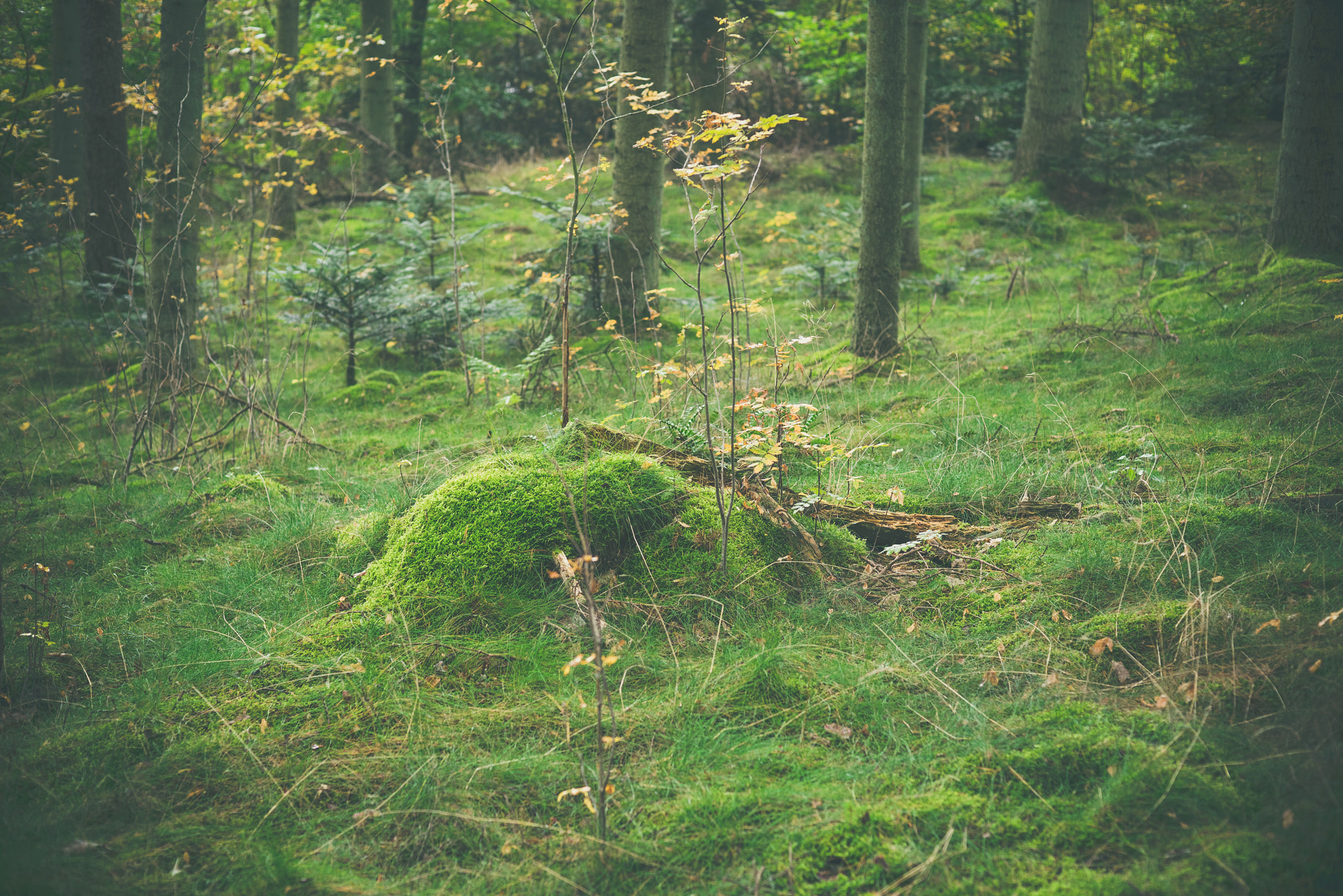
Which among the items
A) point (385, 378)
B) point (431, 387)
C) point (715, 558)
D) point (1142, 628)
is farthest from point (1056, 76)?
point (715, 558)

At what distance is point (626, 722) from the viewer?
2.67 m

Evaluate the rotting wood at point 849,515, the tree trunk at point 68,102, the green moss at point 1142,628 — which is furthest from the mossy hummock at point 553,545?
the tree trunk at point 68,102

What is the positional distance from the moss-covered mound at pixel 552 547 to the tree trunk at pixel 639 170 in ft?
13.8

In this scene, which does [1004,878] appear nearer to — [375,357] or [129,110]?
[375,357]

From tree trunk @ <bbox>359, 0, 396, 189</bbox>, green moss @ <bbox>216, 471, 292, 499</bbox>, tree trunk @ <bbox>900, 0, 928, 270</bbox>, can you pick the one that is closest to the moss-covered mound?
green moss @ <bbox>216, 471, 292, 499</bbox>

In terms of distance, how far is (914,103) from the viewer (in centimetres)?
922

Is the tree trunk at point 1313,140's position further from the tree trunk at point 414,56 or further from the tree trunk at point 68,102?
the tree trunk at point 414,56

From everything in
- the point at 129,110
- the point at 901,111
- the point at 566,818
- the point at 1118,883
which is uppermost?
the point at 129,110

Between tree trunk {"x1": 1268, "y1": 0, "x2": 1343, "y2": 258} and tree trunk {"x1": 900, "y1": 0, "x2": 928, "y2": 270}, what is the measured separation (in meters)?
3.45

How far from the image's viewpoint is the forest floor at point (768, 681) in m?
2.12

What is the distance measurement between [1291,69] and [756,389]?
6.16m

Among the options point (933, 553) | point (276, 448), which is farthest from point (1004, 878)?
point (276, 448)

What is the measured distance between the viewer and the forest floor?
212 centimetres

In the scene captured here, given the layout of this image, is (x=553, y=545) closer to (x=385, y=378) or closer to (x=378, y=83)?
(x=385, y=378)
